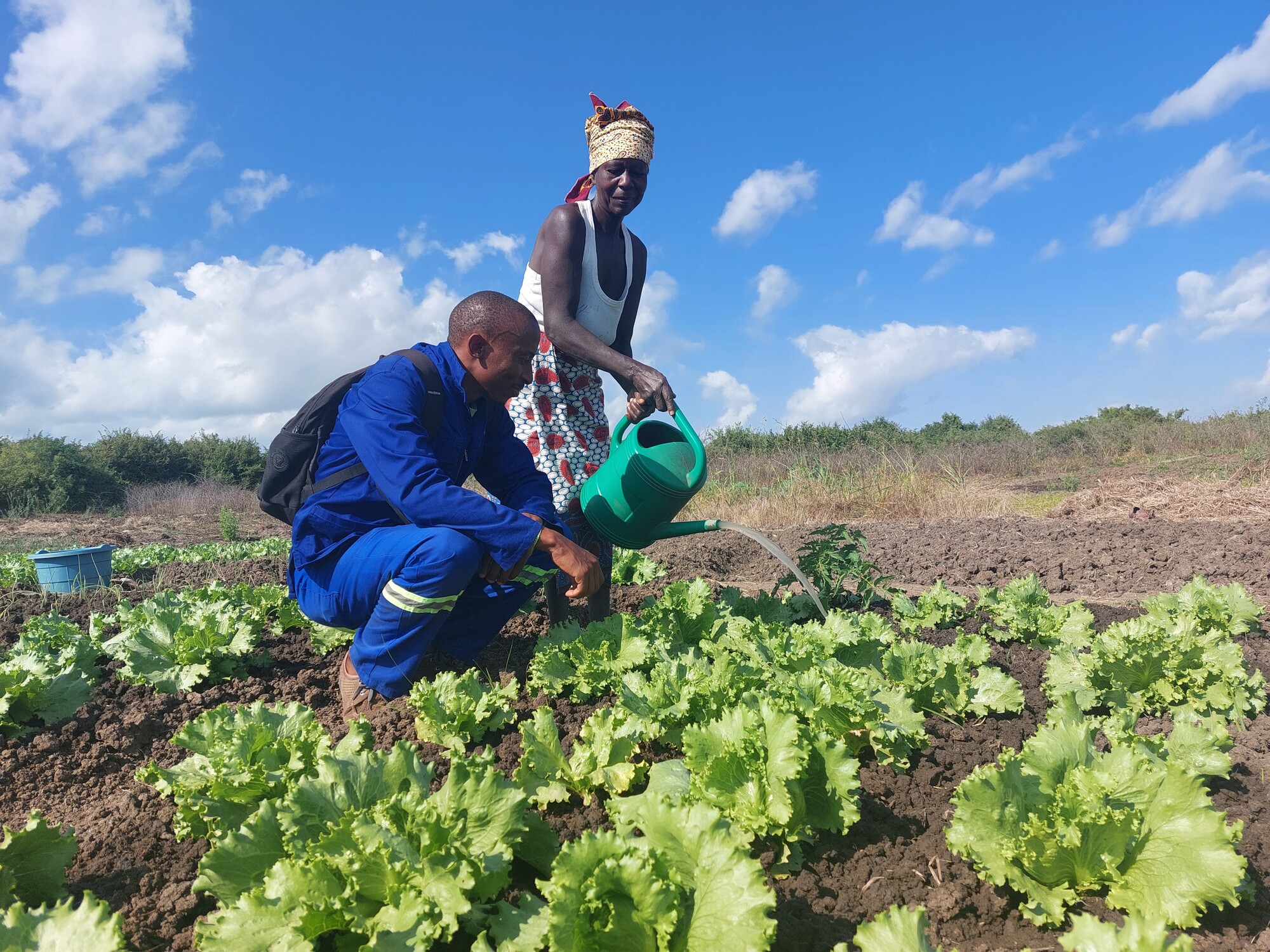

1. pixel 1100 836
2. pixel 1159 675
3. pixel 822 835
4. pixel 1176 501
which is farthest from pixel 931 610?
pixel 1176 501

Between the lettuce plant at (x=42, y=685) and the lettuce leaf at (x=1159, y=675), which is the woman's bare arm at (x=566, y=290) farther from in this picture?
the lettuce plant at (x=42, y=685)

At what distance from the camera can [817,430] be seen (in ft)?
67.2

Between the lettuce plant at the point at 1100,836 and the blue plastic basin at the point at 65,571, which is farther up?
the blue plastic basin at the point at 65,571

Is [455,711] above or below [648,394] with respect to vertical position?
below

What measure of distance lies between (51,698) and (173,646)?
0.52 m

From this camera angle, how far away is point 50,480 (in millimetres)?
23000

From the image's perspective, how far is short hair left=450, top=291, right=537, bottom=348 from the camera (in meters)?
3.11

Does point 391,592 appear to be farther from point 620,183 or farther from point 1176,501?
point 1176,501

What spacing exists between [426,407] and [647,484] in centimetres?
103

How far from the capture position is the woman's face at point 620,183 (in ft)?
12.7

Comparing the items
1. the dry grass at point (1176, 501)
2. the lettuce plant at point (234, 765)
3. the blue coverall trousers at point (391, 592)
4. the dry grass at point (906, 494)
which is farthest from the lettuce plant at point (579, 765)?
the dry grass at point (1176, 501)

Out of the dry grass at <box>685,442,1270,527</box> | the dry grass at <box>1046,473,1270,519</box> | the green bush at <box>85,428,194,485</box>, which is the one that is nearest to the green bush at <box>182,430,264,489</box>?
the green bush at <box>85,428,194,485</box>

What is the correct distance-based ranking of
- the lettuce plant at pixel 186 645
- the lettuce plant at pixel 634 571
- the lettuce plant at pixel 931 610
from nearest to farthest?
the lettuce plant at pixel 186 645 < the lettuce plant at pixel 931 610 < the lettuce plant at pixel 634 571

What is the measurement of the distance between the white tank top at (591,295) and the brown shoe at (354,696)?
188 centimetres
